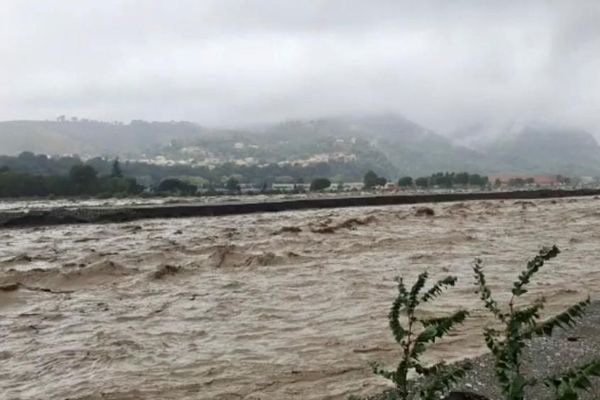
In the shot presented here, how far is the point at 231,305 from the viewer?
14617 millimetres

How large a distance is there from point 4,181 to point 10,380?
70.5 meters

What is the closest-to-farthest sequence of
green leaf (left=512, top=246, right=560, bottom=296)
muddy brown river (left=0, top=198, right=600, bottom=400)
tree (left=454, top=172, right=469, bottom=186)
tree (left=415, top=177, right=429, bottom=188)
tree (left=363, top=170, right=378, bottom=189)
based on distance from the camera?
green leaf (left=512, top=246, right=560, bottom=296), muddy brown river (left=0, top=198, right=600, bottom=400), tree (left=363, top=170, right=378, bottom=189), tree (left=415, top=177, right=429, bottom=188), tree (left=454, top=172, right=469, bottom=186)

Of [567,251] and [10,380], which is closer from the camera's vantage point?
[10,380]

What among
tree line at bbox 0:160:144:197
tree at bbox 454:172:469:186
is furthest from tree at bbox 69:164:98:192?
tree at bbox 454:172:469:186

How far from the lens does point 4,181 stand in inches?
2899

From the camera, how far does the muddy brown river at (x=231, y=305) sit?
905 centimetres

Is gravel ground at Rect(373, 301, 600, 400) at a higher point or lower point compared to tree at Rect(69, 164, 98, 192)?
lower

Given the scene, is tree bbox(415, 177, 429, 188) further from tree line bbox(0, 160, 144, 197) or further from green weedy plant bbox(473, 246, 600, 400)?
green weedy plant bbox(473, 246, 600, 400)

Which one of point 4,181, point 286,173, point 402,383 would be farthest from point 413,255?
point 286,173

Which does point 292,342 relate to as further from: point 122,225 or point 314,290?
point 122,225

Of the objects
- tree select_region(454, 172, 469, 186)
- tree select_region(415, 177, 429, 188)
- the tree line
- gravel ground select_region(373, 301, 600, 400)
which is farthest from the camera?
tree select_region(454, 172, 469, 186)

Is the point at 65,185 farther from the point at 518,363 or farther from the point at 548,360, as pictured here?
the point at 518,363

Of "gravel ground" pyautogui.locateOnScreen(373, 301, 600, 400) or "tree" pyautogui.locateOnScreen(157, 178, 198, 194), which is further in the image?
"tree" pyautogui.locateOnScreen(157, 178, 198, 194)

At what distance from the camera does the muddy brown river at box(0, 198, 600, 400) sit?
9055 millimetres
